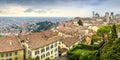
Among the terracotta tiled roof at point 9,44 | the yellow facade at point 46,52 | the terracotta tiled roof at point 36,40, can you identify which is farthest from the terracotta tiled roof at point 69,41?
the terracotta tiled roof at point 9,44

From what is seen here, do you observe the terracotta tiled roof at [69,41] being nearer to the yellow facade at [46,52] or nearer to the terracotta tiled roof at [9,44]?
the yellow facade at [46,52]

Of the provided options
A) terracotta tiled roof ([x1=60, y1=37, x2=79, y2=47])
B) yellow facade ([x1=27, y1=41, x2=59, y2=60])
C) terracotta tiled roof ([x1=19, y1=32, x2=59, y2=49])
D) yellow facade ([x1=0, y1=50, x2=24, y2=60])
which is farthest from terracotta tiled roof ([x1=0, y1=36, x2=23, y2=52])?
terracotta tiled roof ([x1=60, y1=37, x2=79, y2=47])

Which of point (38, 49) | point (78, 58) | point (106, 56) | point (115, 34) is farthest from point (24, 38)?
point (106, 56)

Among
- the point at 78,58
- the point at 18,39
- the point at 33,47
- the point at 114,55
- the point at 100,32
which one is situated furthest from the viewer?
the point at 100,32

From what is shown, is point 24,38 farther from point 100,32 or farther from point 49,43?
point 100,32

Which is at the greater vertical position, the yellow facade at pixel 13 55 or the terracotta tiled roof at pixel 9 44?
the terracotta tiled roof at pixel 9 44

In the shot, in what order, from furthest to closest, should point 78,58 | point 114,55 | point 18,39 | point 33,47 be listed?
1. point 18,39
2. point 33,47
3. point 78,58
4. point 114,55
